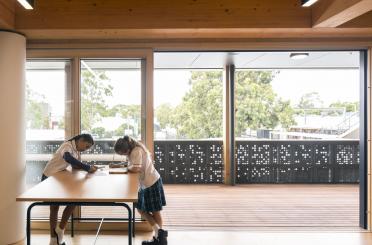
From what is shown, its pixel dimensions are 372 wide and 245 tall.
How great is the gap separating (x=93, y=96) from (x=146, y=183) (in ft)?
4.88

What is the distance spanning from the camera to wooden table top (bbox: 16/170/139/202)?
2.34 meters

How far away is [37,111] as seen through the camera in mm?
4129

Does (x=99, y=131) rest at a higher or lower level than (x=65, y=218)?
higher

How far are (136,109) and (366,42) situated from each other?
291 centimetres

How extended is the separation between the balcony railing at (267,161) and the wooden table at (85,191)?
12.6ft

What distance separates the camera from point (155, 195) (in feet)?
11.0

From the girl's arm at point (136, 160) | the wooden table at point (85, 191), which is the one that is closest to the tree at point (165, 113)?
the girl's arm at point (136, 160)

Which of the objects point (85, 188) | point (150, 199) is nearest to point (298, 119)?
point (150, 199)

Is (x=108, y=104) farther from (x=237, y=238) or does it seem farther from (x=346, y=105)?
(x=346, y=105)

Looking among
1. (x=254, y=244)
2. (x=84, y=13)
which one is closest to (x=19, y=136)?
(x=84, y=13)

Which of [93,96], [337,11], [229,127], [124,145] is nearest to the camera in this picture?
[337,11]

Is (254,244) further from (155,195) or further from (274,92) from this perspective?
(274,92)

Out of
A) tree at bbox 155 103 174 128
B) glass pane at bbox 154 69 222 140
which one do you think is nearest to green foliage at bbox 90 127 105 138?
glass pane at bbox 154 69 222 140

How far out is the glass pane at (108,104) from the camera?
4145 mm
